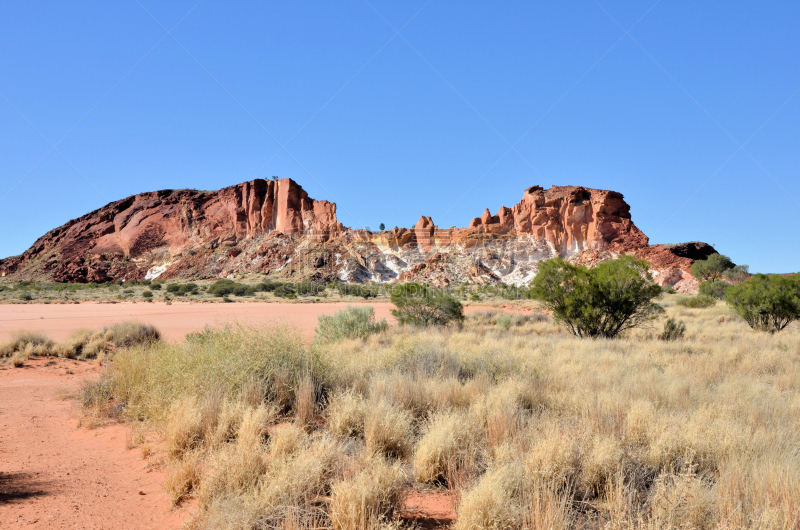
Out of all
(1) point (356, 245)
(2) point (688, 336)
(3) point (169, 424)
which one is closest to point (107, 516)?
(3) point (169, 424)

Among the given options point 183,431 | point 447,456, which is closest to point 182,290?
point 183,431

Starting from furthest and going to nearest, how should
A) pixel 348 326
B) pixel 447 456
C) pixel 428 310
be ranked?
pixel 428 310 → pixel 348 326 → pixel 447 456

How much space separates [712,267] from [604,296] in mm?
52956

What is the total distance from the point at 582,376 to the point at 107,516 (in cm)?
643

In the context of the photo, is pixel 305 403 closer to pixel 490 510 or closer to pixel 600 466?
pixel 490 510

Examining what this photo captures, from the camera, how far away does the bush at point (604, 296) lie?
46.8ft

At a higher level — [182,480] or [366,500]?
[366,500]

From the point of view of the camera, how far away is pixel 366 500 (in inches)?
120

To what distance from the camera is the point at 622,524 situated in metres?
3.00

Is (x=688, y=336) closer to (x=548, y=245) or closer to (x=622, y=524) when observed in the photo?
(x=622, y=524)

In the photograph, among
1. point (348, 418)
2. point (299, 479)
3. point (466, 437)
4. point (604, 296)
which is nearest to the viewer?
point (299, 479)

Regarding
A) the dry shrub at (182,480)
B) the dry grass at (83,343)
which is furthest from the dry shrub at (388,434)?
the dry grass at (83,343)

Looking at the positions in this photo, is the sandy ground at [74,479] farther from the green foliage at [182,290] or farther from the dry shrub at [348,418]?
the green foliage at [182,290]

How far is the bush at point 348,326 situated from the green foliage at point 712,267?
5584 centimetres
